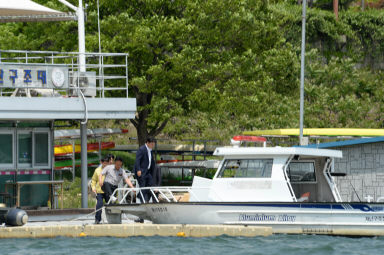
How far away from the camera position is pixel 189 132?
152ft

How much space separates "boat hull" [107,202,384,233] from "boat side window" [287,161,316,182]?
4.90 feet

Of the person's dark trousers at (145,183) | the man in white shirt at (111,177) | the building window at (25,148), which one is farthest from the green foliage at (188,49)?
the man in white shirt at (111,177)

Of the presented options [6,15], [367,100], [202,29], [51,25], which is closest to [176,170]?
[202,29]

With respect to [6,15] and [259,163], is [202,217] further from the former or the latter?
[6,15]

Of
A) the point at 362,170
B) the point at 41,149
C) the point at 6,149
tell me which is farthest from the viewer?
the point at 362,170

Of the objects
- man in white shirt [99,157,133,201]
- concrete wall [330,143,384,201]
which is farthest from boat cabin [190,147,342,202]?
concrete wall [330,143,384,201]

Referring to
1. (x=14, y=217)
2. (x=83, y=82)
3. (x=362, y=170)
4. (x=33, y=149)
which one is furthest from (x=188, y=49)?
(x=14, y=217)

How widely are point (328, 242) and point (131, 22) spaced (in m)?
17.0

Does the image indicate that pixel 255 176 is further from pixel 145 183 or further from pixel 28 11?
pixel 28 11

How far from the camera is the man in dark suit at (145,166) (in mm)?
20297

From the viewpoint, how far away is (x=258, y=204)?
771 inches

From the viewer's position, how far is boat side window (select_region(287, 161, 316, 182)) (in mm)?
20859

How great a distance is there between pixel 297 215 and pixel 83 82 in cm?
750

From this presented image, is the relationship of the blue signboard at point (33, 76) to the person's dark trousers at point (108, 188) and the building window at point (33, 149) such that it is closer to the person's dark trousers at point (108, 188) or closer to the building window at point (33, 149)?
the building window at point (33, 149)
